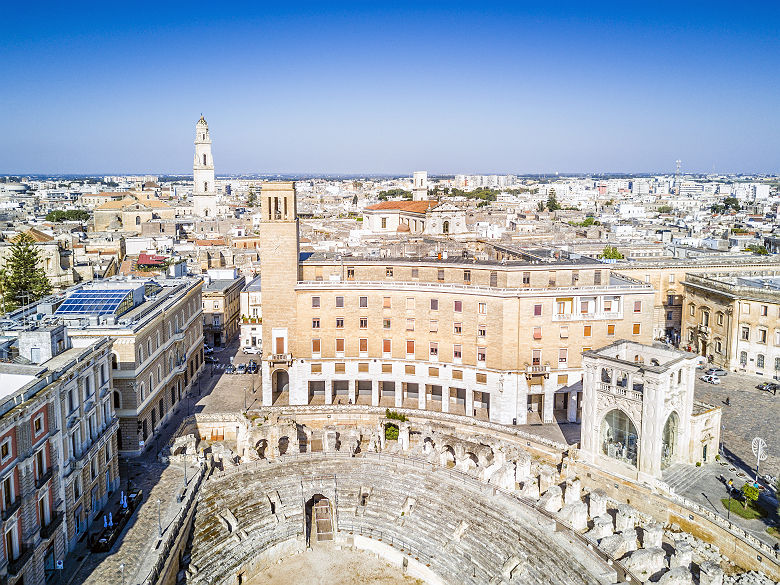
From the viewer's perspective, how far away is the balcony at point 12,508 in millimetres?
25359

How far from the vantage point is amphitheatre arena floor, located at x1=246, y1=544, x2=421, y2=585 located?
34156mm

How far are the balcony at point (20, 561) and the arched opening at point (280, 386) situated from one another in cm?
2724

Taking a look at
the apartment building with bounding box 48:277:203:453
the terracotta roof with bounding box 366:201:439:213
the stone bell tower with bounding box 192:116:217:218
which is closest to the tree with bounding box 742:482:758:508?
the apartment building with bounding box 48:277:203:453

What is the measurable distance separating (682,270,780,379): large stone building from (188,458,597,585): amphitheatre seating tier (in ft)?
115

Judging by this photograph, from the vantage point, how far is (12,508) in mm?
25812

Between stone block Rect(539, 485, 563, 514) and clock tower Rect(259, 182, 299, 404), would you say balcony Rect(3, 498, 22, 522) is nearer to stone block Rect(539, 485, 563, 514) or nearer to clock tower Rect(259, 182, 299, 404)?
stone block Rect(539, 485, 563, 514)

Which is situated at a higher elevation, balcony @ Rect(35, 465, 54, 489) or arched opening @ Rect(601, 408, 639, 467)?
balcony @ Rect(35, 465, 54, 489)

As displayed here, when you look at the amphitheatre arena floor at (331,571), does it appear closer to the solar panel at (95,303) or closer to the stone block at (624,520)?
the stone block at (624,520)

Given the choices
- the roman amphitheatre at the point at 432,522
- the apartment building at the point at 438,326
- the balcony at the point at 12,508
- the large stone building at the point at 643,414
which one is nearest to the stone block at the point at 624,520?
the roman amphitheatre at the point at 432,522

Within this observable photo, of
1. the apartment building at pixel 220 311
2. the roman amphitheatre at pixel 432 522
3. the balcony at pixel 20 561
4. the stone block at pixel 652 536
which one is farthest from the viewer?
the apartment building at pixel 220 311

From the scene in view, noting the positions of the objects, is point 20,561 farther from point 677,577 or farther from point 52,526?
point 677,577

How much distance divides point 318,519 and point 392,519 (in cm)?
448

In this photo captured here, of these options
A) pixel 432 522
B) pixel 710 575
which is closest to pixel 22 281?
pixel 432 522

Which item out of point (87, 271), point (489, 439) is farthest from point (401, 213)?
point (489, 439)
